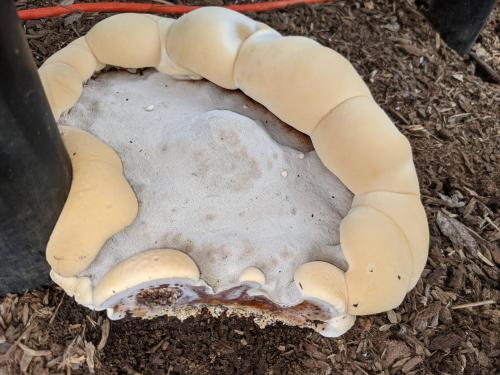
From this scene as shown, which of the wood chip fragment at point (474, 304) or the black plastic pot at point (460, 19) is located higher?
the black plastic pot at point (460, 19)

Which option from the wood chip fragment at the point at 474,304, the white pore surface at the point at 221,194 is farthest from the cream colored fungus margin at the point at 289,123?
the wood chip fragment at the point at 474,304

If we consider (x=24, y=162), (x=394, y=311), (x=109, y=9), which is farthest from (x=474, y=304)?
(x=109, y=9)

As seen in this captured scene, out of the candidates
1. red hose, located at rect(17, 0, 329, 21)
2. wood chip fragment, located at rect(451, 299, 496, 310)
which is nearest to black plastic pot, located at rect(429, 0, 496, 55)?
red hose, located at rect(17, 0, 329, 21)

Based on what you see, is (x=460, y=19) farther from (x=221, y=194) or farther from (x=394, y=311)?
(x=221, y=194)

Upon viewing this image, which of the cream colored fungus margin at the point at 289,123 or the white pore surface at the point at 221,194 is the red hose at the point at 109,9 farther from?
the white pore surface at the point at 221,194

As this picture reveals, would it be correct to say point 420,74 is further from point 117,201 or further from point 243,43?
point 117,201

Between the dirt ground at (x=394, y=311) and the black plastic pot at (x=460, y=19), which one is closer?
the dirt ground at (x=394, y=311)

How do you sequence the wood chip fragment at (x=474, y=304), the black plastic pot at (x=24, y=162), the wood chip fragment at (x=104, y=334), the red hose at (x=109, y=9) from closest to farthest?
the black plastic pot at (x=24, y=162), the wood chip fragment at (x=104, y=334), the wood chip fragment at (x=474, y=304), the red hose at (x=109, y=9)
